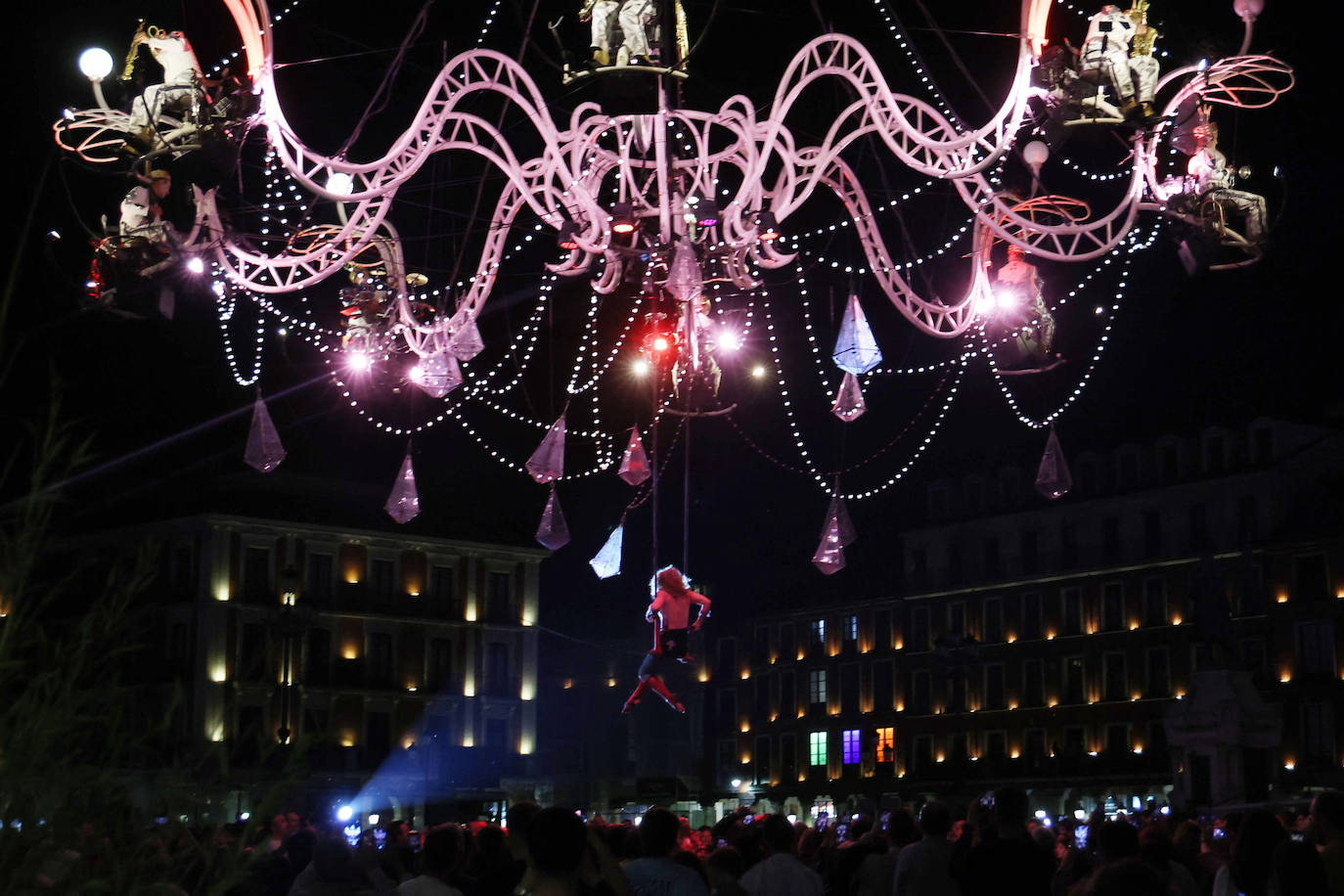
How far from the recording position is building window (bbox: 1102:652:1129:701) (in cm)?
5766

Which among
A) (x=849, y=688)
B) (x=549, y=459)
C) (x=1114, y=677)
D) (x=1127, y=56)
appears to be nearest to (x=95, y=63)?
(x=549, y=459)

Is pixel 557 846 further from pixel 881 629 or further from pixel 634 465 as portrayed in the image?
pixel 881 629

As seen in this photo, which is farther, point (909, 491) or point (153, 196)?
point (909, 491)

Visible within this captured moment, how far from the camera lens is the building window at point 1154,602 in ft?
188

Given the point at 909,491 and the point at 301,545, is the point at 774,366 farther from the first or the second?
the point at 909,491

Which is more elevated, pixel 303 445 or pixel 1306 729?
pixel 303 445

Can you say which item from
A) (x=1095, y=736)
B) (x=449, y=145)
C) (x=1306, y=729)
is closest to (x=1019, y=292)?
(x=449, y=145)

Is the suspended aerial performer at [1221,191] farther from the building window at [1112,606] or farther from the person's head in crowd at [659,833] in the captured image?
the building window at [1112,606]

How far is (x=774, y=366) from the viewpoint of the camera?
3475 cm

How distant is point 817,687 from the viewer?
221 ft

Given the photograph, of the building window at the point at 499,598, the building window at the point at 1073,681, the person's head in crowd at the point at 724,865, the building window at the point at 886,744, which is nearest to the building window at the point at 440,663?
the building window at the point at 499,598

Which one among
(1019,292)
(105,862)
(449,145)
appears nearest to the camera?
(105,862)

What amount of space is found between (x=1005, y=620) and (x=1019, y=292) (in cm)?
4883

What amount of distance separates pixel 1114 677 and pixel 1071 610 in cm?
308
